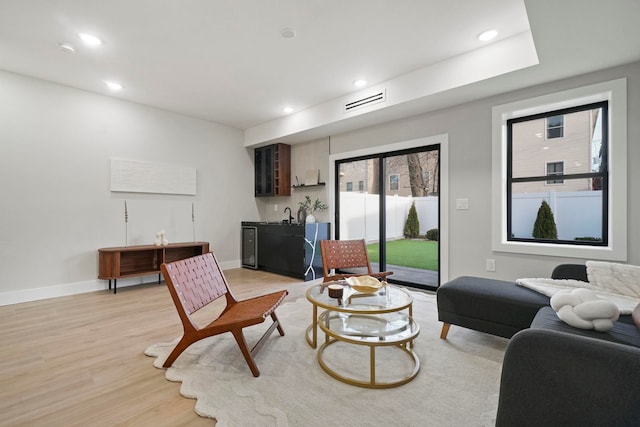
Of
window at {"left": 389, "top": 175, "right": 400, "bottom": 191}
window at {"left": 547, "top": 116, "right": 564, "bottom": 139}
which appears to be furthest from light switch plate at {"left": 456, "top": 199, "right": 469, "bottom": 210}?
window at {"left": 547, "top": 116, "right": 564, "bottom": 139}

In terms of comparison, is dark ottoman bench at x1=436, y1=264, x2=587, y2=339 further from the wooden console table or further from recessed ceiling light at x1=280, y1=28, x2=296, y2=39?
the wooden console table

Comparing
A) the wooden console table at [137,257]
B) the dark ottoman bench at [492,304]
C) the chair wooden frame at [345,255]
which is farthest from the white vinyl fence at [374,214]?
the wooden console table at [137,257]

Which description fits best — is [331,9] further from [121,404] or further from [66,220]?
[66,220]

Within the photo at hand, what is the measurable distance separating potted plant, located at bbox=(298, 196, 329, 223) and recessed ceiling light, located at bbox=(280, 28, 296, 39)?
292 centimetres

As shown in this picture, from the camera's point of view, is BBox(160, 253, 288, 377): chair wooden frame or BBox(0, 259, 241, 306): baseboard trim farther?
BBox(0, 259, 241, 306): baseboard trim

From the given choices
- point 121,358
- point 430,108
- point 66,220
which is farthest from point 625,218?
point 66,220

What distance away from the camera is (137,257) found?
14.5ft

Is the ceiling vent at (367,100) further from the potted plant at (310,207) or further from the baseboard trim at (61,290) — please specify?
the baseboard trim at (61,290)

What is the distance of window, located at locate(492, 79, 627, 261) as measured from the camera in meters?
2.70

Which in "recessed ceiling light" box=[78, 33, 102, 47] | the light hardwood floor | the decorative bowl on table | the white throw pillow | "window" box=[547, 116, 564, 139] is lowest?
the light hardwood floor

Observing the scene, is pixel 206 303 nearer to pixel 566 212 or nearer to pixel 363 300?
pixel 363 300

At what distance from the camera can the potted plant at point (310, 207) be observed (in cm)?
516

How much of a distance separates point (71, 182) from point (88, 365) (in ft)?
9.60

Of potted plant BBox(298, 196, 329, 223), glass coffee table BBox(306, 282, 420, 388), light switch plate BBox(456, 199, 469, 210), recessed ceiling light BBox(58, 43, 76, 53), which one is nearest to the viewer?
glass coffee table BBox(306, 282, 420, 388)
